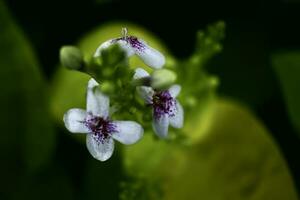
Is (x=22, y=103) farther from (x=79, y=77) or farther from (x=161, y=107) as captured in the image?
(x=161, y=107)

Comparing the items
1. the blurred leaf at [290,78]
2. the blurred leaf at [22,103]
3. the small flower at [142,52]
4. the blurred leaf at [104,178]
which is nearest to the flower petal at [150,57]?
the small flower at [142,52]

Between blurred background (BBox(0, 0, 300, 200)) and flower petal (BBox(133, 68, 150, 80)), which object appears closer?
flower petal (BBox(133, 68, 150, 80))

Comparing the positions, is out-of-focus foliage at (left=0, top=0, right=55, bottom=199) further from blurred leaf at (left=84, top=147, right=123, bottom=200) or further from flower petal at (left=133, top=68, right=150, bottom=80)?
flower petal at (left=133, top=68, right=150, bottom=80)

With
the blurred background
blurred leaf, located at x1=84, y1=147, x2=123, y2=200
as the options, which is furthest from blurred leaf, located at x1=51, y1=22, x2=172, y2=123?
blurred leaf, located at x1=84, y1=147, x2=123, y2=200

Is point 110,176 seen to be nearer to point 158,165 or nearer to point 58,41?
point 158,165

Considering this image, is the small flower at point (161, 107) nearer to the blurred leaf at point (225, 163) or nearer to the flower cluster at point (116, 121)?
the flower cluster at point (116, 121)
